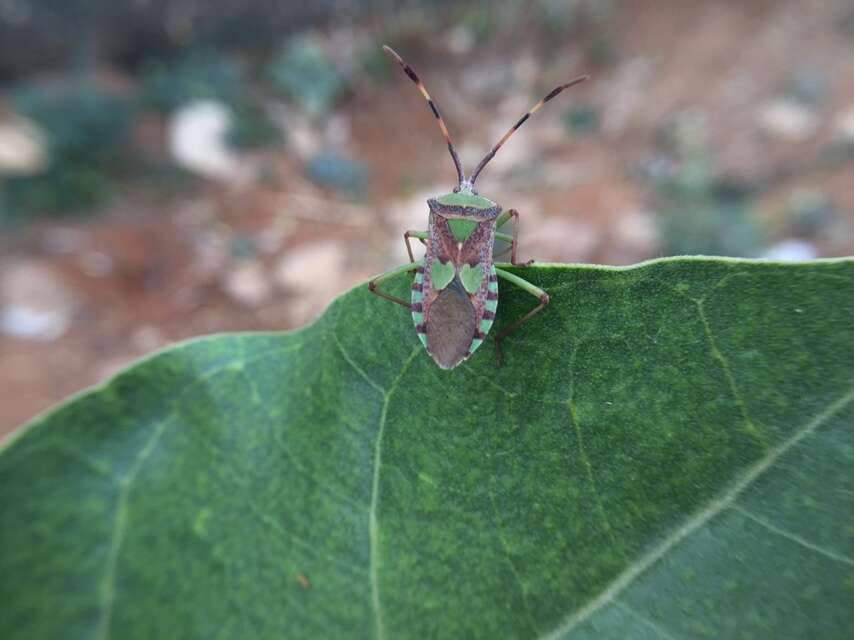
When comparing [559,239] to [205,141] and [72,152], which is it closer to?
[205,141]

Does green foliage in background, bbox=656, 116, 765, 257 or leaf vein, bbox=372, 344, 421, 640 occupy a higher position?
green foliage in background, bbox=656, 116, 765, 257

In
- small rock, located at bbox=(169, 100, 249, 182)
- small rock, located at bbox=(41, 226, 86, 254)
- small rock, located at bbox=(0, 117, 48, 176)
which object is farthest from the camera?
small rock, located at bbox=(169, 100, 249, 182)

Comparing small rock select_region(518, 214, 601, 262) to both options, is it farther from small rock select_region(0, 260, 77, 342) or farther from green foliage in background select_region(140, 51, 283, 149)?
small rock select_region(0, 260, 77, 342)

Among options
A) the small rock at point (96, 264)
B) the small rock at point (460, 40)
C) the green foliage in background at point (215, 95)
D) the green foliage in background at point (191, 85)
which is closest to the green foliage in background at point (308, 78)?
the green foliage in background at point (215, 95)

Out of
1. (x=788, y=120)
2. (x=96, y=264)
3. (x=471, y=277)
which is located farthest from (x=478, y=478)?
(x=788, y=120)

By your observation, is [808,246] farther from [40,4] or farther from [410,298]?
[40,4]

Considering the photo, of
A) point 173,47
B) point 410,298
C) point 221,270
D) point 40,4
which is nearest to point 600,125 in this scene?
point 221,270

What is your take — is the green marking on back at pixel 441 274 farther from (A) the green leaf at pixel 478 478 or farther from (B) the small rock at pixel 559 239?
(B) the small rock at pixel 559 239

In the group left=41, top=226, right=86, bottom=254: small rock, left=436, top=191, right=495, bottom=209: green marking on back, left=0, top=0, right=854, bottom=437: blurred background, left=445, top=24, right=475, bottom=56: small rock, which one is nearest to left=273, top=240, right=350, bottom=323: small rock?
left=0, top=0, right=854, bottom=437: blurred background
